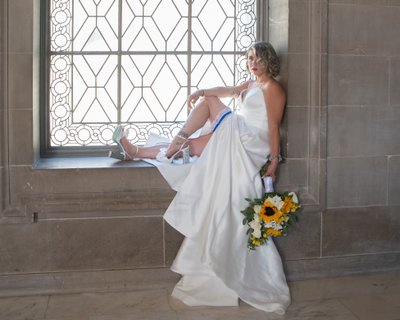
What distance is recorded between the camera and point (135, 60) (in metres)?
4.64

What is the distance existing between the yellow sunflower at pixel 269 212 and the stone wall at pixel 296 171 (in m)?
0.44

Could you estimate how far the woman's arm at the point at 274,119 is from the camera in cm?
419

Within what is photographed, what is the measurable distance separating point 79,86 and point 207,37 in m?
1.08

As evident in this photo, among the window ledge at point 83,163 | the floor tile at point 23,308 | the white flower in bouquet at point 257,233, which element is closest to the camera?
the floor tile at point 23,308


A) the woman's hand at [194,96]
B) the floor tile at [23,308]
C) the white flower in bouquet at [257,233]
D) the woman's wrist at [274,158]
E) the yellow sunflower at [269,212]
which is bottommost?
the floor tile at [23,308]

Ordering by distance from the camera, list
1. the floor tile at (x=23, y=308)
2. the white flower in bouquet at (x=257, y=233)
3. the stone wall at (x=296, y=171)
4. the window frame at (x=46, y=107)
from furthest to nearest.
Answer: the window frame at (x=46, y=107)
the stone wall at (x=296, y=171)
the white flower in bouquet at (x=257, y=233)
the floor tile at (x=23, y=308)

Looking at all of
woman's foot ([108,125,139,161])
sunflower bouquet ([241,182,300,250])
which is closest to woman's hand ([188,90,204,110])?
woman's foot ([108,125,139,161])

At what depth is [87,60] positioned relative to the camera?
180 inches

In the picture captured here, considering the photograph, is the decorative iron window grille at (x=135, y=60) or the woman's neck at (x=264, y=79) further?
the decorative iron window grille at (x=135, y=60)

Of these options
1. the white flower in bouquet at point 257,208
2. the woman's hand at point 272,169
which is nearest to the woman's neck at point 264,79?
the woman's hand at point 272,169

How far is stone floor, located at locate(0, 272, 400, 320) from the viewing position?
A: 12.1 ft

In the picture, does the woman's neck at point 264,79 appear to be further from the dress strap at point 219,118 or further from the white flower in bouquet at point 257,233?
the white flower in bouquet at point 257,233

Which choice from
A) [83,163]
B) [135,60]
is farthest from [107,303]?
[135,60]

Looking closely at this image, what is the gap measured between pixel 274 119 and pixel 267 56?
1.54ft
